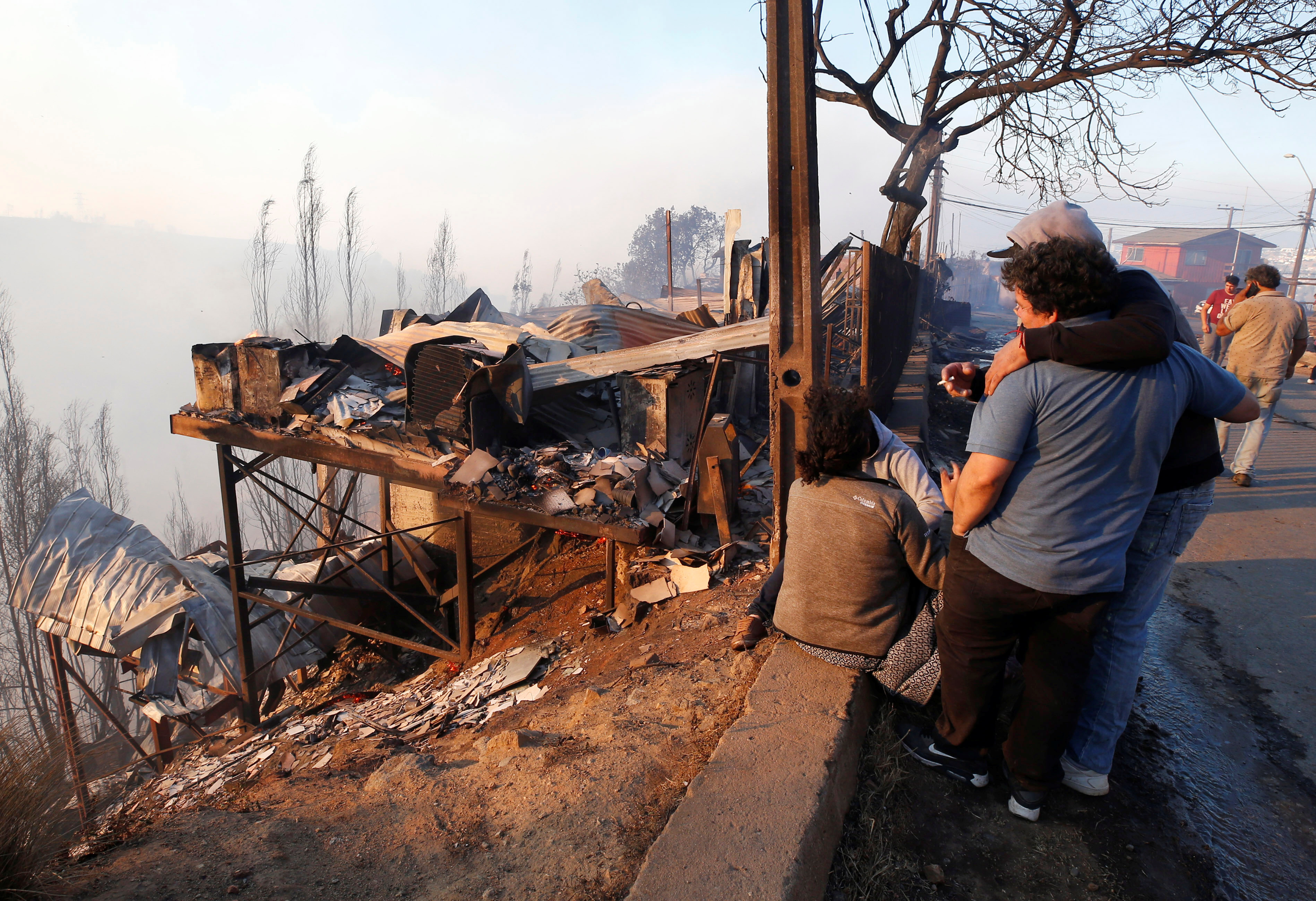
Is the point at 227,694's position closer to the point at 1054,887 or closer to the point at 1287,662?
the point at 1054,887

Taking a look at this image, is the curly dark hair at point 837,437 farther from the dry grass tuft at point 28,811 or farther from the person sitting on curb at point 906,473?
the dry grass tuft at point 28,811

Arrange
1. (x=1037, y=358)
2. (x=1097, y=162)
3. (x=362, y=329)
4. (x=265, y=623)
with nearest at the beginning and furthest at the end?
(x=1037, y=358) < (x=265, y=623) < (x=1097, y=162) < (x=362, y=329)

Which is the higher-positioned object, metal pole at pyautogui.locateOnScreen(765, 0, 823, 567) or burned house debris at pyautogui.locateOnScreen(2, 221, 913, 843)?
metal pole at pyautogui.locateOnScreen(765, 0, 823, 567)

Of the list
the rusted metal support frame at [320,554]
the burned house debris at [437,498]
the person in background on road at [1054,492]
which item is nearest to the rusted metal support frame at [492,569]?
the burned house debris at [437,498]

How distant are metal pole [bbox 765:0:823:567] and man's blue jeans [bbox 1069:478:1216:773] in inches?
53.6

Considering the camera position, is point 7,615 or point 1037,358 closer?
point 1037,358

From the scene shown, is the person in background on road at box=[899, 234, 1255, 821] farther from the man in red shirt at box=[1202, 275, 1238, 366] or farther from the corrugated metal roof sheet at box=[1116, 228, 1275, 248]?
the corrugated metal roof sheet at box=[1116, 228, 1275, 248]

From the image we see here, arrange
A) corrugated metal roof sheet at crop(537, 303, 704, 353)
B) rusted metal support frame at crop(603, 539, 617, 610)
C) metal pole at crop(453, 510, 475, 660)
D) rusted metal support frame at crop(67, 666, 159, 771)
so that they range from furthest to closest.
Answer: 1. corrugated metal roof sheet at crop(537, 303, 704, 353)
2. rusted metal support frame at crop(67, 666, 159, 771)
3. metal pole at crop(453, 510, 475, 660)
4. rusted metal support frame at crop(603, 539, 617, 610)

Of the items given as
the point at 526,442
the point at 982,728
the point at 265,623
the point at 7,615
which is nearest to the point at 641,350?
the point at 526,442

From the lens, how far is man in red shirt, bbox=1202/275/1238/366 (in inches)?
251

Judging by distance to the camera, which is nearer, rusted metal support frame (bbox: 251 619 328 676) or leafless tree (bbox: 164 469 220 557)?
rusted metal support frame (bbox: 251 619 328 676)

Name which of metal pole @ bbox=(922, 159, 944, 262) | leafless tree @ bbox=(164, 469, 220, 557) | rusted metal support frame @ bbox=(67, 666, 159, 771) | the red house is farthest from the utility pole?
the red house

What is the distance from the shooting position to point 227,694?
23.6 feet

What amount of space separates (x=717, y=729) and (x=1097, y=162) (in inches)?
450
